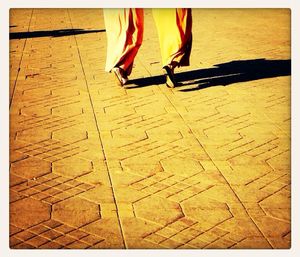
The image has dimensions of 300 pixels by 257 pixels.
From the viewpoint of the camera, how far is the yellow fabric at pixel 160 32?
512cm

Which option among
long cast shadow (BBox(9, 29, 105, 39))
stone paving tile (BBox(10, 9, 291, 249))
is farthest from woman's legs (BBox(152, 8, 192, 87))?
long cast shadow (BBox(9, 29, 105, 39))

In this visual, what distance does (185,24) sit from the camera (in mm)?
5105

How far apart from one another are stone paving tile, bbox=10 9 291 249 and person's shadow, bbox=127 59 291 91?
32mm

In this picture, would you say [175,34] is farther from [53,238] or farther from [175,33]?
[53,238]

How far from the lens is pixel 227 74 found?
614cm

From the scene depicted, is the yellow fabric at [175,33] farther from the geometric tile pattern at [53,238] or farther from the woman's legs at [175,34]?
the geometric tile pattern at [53,238]

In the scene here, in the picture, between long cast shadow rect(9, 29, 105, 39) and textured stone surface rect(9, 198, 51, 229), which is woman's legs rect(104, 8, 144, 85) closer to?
textured stone surface rect(9, 198, 51, 229)

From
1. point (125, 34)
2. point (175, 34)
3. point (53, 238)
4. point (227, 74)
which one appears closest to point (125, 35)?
point (125, 34)

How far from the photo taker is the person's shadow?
570 centimetres

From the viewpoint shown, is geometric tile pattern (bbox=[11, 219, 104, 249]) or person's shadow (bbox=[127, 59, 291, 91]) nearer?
geometric tile pattern (bbox=[11, 219, 104, 249])

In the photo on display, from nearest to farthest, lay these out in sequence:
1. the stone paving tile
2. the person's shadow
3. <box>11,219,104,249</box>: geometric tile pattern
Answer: <box>11,219,104,249</box>: geometric tile pattern, the stone paving tile, the person's shadow

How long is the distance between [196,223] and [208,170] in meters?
0.77

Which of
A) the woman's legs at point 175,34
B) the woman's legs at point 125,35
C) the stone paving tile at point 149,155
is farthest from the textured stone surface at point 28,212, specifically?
the woman's legs at point 175,34

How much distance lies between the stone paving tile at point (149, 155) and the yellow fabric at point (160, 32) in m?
0.47
